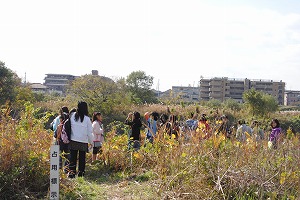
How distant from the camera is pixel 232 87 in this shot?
298 feet

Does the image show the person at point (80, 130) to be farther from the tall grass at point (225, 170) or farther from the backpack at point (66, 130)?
the tall grass at point (225, 170)

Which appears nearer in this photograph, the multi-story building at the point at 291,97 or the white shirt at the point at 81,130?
the white shirt at the point at 81,130

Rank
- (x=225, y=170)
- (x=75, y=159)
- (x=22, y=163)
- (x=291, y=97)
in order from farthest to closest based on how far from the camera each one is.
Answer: (x=291, y=97)
(x=75, y=159)
(x=22, y=163)
(x=225, y=170)

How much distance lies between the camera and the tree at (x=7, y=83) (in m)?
22.1

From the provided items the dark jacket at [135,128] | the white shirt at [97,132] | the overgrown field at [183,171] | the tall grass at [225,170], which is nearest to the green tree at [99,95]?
the dark jacket at [135,128]

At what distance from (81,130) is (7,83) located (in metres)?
18.7

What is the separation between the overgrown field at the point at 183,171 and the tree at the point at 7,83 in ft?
57.3

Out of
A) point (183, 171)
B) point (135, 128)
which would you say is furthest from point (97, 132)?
point (183, 171)

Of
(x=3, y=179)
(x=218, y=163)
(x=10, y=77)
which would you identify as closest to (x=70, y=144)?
(x=3, y=179)

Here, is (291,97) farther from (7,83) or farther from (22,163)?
(22,163)

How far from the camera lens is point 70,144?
6.59m

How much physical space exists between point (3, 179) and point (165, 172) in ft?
7.86

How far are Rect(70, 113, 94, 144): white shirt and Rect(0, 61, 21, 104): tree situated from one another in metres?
16.5

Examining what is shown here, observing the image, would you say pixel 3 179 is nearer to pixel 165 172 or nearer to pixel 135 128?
pixel 165 172
